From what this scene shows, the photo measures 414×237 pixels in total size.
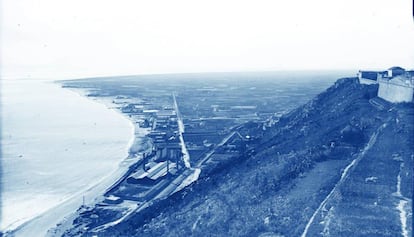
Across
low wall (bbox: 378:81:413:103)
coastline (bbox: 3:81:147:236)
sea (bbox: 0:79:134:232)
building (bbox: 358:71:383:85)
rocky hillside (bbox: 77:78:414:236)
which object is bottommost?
coastline (bbox: 3:81:147:236)

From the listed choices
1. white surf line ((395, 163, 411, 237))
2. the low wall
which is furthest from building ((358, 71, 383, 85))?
white surf line ((395, 163, 411, 237))

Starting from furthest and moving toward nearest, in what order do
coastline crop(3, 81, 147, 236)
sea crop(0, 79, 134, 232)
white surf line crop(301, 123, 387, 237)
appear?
sea crop(0, 79, 134, 232), coastline crop(3, 81, 147, 236), white surf line crop(301, 123, 387, 237)

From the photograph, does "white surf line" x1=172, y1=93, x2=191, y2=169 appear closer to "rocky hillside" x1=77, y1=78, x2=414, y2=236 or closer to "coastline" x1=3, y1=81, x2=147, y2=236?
"coastline" x1=3, y1=81, x2=147, y2=236

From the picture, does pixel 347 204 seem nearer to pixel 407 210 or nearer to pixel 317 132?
pixel 407 210

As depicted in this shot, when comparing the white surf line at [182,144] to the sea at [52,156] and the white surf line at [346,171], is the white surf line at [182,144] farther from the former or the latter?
the white surf line at [346,171]

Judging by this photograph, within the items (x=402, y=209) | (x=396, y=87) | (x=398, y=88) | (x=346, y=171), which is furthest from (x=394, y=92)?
(x=402, y=209)

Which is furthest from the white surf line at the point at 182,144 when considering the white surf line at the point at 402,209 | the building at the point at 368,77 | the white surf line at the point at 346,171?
the building at the point at 368,77
